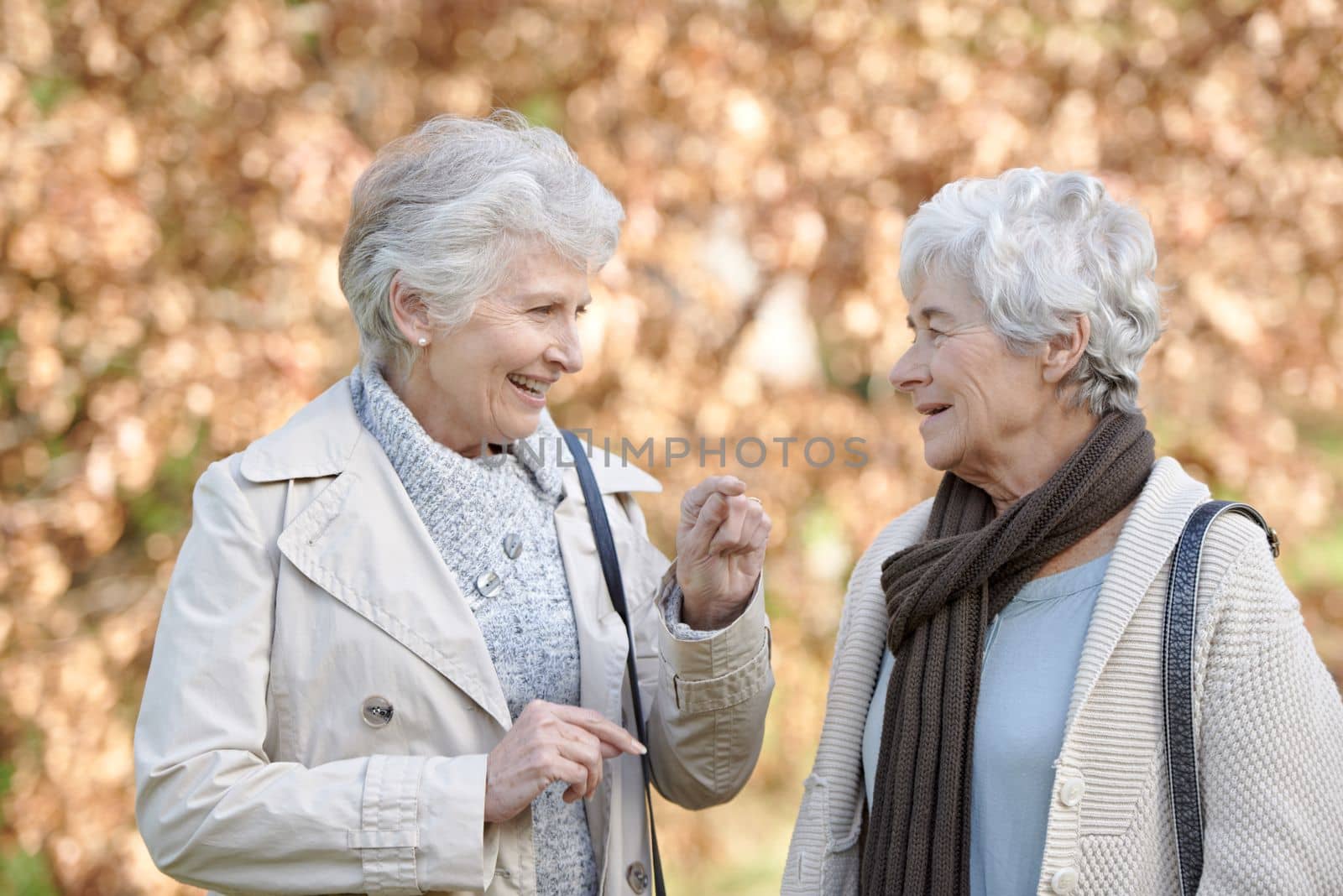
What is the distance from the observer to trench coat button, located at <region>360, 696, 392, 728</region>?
191cm

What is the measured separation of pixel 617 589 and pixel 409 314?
2.03 feet

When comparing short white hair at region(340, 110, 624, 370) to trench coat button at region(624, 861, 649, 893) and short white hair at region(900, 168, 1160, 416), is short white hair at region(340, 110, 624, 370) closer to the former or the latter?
short white hair at region(900, 168, 1160, 416)

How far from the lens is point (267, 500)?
1.99 m

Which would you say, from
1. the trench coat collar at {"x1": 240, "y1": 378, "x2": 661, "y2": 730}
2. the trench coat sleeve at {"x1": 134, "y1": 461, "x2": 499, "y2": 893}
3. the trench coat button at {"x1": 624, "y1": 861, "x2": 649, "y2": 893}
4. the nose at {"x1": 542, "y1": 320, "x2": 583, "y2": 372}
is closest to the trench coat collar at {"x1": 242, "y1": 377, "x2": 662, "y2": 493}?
the trench coat collar at {"x1": 240, "y1": 378, "x2": 661, "y2": 730}

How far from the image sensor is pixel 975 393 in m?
1.99

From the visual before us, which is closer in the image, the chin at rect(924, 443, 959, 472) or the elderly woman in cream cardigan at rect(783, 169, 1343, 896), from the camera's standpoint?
the elderly woman in cream cardigan at rect(783, 169, 1343, 896)

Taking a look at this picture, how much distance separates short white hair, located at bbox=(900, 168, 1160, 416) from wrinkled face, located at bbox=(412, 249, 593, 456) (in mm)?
633

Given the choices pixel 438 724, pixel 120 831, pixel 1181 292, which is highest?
pixel 1181 292

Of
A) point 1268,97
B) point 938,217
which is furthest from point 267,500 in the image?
point 1268,97

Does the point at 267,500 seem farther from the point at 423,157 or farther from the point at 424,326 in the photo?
the point at 423,157

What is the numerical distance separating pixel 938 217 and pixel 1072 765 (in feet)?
2.93

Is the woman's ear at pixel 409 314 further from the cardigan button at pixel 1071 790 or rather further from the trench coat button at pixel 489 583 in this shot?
the cardigan button at pixel 1071 790

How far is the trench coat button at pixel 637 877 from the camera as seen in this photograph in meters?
2.11

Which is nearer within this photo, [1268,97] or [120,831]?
[120,831]
